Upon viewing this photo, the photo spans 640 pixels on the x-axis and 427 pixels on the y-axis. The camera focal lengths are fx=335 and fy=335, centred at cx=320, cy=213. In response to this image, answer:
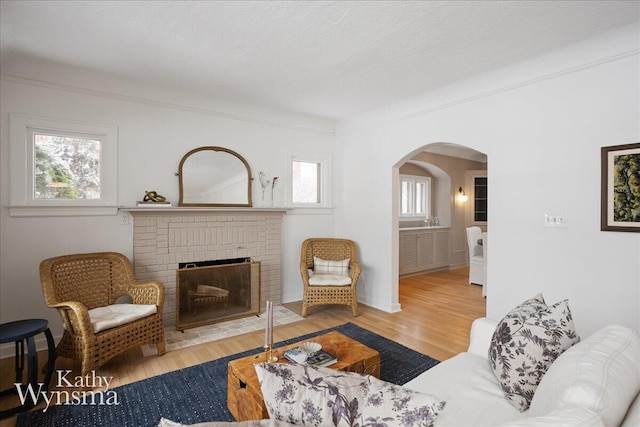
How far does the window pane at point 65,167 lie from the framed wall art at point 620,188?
177 inches

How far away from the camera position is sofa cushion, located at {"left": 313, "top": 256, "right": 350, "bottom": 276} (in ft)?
14.4

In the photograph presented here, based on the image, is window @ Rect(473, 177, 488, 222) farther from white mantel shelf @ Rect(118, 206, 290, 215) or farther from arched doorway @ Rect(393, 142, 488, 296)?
white mantel shelf @ Rect(118, 206, 290, 215)

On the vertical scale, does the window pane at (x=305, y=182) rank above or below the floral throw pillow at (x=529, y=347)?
above

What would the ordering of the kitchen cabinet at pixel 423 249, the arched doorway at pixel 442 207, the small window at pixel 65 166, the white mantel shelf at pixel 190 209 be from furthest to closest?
1. the arched doorway at pixel 442 207
2. the kitchen cabinet at pixel 423 249
3. the white mantel shelf at pixel 190 209
4. the small window at pixel 65 166

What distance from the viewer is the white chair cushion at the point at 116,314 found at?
2604 millimetres

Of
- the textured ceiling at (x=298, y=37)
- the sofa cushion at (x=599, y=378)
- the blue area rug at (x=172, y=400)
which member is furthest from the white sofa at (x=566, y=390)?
the textured ceiling at (x=298, y=37)

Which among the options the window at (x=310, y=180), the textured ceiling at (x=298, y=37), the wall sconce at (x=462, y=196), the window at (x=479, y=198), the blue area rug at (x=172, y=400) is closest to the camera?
the blue area rug at (x=172, y=400)

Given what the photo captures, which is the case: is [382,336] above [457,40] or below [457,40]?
below

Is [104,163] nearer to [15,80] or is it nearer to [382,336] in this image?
[15,80]

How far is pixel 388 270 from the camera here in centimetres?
436

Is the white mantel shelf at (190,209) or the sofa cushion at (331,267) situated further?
the sofa cushion at (331,267)

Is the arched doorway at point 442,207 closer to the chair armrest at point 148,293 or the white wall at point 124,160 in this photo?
the white wall at point 124,160

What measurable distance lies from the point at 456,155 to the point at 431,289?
3368 millimetres

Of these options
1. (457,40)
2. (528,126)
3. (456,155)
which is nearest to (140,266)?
(457,40)
